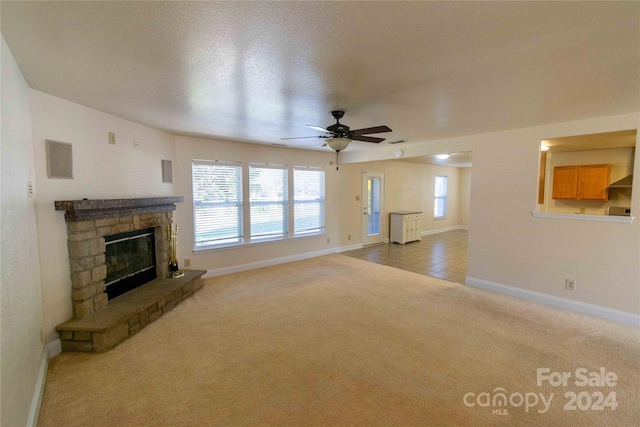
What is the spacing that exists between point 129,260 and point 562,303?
19.0 feet

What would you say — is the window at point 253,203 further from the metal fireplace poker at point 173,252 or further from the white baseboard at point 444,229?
the white baseboard at point 444,229

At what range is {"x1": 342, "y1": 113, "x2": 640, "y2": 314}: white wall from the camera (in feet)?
11.1

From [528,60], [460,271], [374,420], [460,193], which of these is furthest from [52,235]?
[460,193]

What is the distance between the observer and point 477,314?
3559 millimetres

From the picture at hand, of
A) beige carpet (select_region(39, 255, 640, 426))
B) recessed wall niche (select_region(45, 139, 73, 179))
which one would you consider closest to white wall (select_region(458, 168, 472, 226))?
beige carpet (select_region(39, 255, 640, 426))

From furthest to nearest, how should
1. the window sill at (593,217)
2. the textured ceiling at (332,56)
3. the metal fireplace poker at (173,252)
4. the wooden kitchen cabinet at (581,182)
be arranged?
1. the wooden kitchen cabinet at (581,182)
2. the metal fireplace poker at (173,252)
3. the window sill at (593,217)
4. the textured ceiling at (332,56)

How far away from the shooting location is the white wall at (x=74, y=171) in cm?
264

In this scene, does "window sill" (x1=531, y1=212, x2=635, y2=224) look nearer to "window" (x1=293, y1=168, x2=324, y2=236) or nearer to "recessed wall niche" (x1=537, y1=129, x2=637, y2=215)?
"recessed wall niche" (x1=537, y1=129, x2=637, y2=215)

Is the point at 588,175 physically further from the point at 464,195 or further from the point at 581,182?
the point at 464,195

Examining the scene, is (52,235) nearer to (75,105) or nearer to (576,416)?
(75,105)

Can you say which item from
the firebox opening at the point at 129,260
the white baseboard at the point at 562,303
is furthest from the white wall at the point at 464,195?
the firebox opening at the point at 129,260

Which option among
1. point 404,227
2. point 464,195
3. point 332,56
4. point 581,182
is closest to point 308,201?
point 404,227

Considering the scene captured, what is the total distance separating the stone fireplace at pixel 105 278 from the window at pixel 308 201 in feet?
9.36

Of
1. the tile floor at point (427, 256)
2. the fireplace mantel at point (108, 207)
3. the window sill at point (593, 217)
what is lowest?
the tile floor at point (427, 256)
